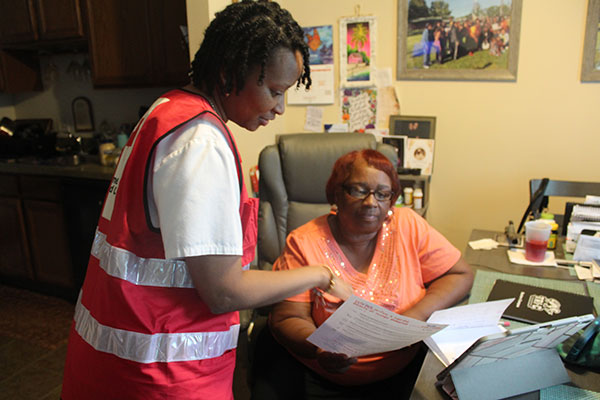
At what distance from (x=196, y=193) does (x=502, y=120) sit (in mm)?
2264

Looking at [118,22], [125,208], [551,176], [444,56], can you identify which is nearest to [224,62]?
[125,208]

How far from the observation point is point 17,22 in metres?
3.27

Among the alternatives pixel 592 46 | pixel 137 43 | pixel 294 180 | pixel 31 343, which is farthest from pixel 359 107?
pixel 31 343

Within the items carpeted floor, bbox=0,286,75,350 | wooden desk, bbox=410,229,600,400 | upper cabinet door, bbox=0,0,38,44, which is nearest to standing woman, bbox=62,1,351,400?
wooden desk, bbox=410,229,600,400

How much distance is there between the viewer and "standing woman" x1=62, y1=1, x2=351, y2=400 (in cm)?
72

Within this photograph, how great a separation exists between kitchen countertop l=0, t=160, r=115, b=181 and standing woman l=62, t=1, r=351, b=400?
199 centimetres

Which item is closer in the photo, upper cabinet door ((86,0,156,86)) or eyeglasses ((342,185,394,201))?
eyeglasses ((342,185,394,201))

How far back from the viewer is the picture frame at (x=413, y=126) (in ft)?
8.77

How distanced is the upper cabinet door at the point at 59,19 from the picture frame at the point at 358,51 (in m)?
1.75

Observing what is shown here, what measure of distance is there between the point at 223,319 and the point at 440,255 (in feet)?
2.85

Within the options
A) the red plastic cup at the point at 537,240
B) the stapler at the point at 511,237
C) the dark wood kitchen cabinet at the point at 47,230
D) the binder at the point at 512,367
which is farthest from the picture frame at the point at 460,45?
the dark wood kitchen cabinet at the point at 47,230

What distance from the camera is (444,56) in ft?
8.35

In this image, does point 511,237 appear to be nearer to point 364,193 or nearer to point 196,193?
point 364,193

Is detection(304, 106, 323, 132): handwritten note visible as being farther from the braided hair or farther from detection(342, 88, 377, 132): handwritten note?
the braided hair
